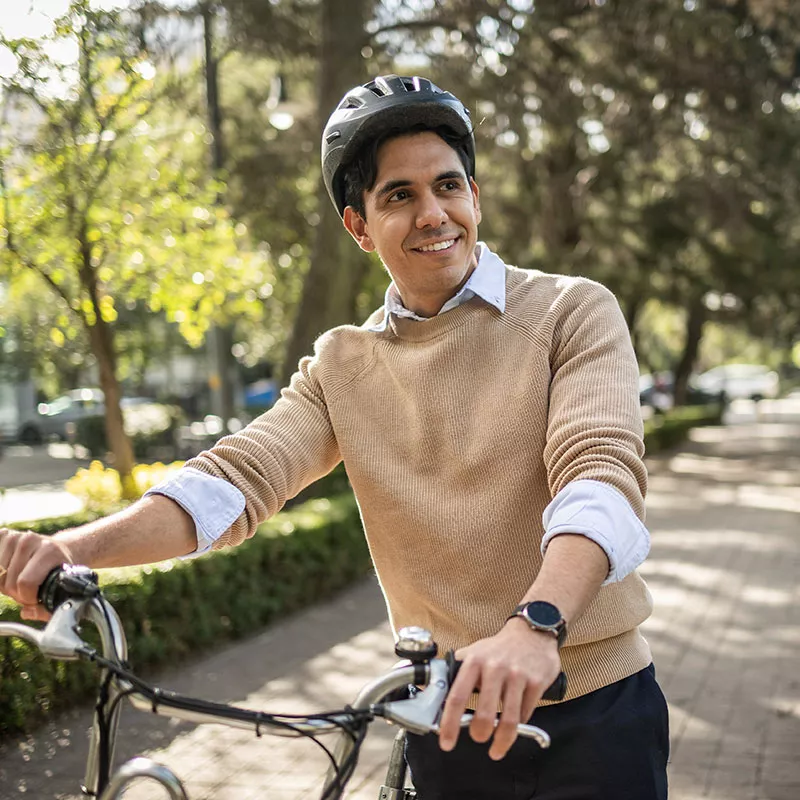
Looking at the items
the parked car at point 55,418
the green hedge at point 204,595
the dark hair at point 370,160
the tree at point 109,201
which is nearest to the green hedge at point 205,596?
the green hedge at point 204,595

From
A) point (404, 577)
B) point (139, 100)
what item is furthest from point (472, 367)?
point (139, 100)

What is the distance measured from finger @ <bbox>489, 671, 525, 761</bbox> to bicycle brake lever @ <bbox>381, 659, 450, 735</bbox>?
0.08m

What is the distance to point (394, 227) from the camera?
2.27m

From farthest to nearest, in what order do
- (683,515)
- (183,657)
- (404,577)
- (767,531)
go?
(683,515)
(767,531)
(183,657)
(404,577)

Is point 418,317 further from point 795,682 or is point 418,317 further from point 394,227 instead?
point 795,682

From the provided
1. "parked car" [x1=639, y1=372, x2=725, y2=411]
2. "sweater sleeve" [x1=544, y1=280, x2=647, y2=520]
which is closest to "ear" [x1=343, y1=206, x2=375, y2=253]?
"sweater sleeve" [x1=544, y1=280, x2=647, y2=520]

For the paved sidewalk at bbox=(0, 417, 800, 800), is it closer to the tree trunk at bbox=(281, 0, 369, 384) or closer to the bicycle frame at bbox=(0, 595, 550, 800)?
the bicycle frame at bbox=(0, 595, 550, 800)

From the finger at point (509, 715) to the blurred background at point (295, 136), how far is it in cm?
407

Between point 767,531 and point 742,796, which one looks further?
point 767,531

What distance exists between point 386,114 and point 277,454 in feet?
2.35

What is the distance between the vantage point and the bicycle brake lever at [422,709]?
141 centimetres

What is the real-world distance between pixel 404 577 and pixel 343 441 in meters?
0.31

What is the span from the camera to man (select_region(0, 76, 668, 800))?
6.44 feet

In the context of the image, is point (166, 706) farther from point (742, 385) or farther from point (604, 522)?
point (742, 385)
